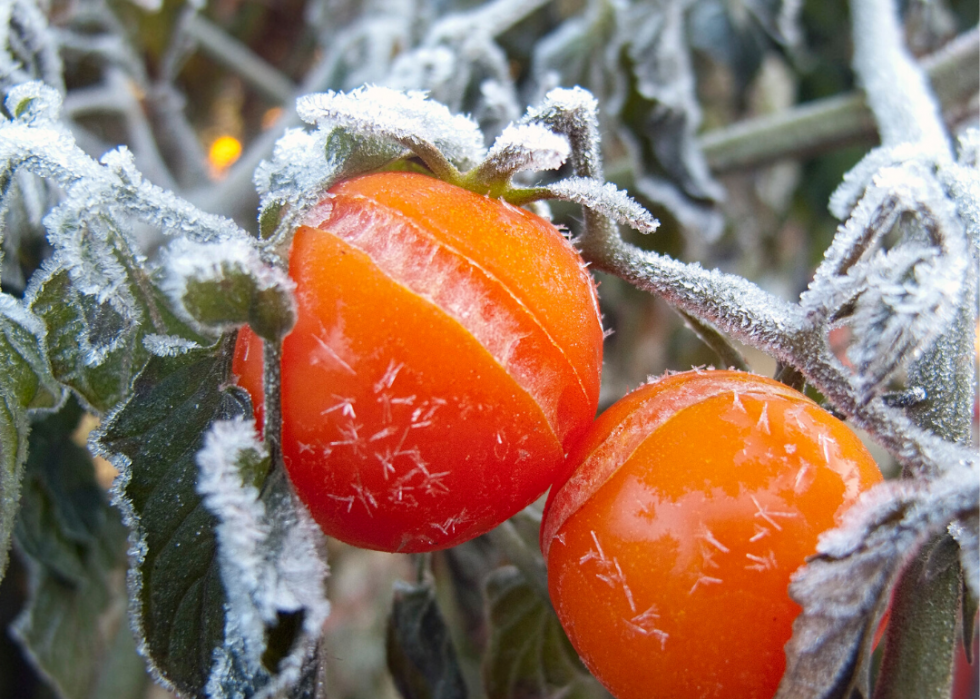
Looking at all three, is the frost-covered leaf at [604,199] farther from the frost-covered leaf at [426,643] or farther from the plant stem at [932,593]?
the frost-covered leaf at [426,643]

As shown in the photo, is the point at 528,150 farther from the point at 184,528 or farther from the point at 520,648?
the point at 520,648

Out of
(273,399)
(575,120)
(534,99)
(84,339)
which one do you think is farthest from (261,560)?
(534,99)

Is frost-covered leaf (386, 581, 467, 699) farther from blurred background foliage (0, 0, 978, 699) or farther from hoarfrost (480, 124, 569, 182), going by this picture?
hoarfrost (480, 124, 569, 182)

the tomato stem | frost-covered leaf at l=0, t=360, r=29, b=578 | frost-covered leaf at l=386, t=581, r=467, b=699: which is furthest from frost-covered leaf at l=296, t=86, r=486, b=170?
frost-covered leaf at l=386, t=581, r=467, b=699

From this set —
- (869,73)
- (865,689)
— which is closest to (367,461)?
(865,689)

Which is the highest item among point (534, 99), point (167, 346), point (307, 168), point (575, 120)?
point (534, 99)

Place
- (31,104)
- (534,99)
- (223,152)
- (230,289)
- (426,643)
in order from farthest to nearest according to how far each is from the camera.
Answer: (223,152) < (534,99) < (426,643) < (31,104) < (230,289)
